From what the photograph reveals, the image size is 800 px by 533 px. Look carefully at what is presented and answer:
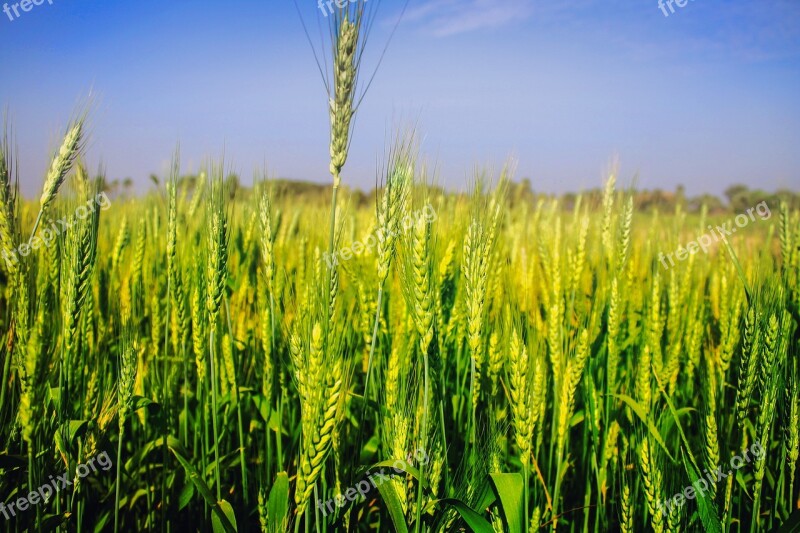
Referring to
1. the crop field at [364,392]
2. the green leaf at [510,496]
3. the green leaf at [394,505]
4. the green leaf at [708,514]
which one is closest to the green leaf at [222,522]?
the crop field at [364,392]

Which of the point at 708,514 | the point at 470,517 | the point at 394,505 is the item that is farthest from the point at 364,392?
the point at 708,514

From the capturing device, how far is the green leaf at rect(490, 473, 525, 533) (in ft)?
4.79

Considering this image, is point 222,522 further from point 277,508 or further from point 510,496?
point 510,496

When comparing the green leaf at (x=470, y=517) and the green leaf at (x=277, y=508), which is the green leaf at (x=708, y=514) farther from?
the green leaf at (x=277, y=508)

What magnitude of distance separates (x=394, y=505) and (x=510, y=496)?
33 cm

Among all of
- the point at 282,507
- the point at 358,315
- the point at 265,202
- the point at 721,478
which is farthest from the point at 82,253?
the point at 721,478

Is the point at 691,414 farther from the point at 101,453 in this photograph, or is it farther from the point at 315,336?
the point at 101,453

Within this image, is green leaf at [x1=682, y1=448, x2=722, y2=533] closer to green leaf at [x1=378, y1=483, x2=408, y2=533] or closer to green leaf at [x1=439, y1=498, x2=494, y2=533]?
green leaf at [x1=439, y1=498, x2=494, y2=533]

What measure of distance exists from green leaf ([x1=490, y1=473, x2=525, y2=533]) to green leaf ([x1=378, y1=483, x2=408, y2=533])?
0.90 ft

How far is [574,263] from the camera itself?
2.82 meters

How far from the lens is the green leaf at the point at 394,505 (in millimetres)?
1401

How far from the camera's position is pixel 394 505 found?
4.67 ft

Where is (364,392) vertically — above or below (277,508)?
above

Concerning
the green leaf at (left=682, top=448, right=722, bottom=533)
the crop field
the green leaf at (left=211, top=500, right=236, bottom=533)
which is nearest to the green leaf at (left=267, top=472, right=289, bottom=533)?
the crop field
